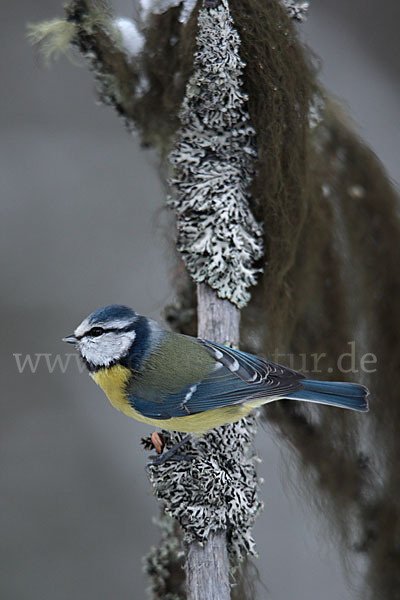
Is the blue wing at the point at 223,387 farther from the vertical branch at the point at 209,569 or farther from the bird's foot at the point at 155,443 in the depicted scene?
the vertical branch at the point at 209,569

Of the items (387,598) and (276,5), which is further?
(387,598)

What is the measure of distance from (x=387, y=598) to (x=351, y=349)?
0.50 metres

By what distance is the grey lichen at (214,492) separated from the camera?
964 mm

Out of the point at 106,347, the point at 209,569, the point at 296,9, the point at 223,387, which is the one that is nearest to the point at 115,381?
the point at 106,347

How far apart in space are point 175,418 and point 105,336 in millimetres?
181

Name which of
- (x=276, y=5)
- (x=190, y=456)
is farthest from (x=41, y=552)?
(x=276, y=5)

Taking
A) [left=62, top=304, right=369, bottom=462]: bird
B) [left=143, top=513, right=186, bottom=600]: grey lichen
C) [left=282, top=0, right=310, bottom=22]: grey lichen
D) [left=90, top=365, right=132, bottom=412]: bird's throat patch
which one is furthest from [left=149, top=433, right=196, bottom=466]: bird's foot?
[left=282, top=0, right=310, bottom=22]: grey lichen

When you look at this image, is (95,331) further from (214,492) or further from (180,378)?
(214,492)

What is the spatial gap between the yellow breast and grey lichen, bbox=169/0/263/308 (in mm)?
192

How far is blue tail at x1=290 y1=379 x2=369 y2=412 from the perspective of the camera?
40.6 inches

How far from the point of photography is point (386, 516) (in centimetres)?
122

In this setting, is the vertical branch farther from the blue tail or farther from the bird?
the blue tail

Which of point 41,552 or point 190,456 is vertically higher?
point 190,456

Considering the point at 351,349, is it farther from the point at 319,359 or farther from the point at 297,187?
the point at 297,187
